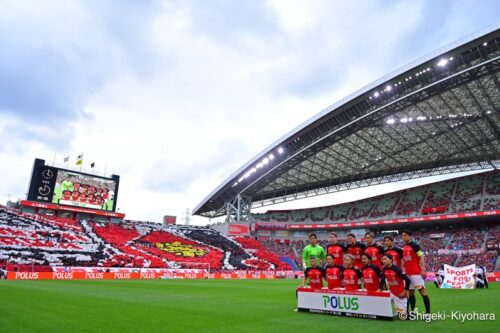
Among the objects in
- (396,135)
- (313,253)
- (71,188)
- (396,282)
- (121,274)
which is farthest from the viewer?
(71,188)

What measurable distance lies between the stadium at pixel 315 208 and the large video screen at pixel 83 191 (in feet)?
0.44

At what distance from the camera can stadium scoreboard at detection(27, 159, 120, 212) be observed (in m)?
45.3

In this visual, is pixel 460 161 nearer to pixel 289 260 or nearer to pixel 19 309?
pixel 289 260

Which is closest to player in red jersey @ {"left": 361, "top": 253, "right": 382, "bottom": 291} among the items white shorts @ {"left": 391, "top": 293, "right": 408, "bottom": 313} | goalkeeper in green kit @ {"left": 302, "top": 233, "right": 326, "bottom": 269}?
white shorts @ {"left": 391, "top": 293, "right": 408, "bottom": 313}

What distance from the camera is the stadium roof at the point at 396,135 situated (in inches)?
1283

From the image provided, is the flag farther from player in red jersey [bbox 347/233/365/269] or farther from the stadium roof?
player in red jersey [bbox 347/233/365/269]

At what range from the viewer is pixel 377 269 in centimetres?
Result: 865

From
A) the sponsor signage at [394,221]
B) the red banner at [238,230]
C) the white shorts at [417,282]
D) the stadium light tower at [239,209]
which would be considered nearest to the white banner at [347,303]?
the white shorts at [417,282]

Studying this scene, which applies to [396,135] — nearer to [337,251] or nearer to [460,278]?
[460,278]

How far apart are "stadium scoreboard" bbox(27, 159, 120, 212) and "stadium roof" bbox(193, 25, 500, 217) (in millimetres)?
17707

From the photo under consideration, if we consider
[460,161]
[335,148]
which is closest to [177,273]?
[335,148]

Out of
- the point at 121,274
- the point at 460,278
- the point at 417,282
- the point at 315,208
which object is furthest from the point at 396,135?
the point at 417,282

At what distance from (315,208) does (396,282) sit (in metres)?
65.6

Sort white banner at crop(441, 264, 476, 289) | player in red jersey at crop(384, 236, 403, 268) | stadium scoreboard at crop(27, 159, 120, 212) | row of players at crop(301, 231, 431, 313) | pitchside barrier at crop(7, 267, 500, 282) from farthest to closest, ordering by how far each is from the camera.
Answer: stadium scoreboard at crop(27, 159, 120, 212) → pitchside barrier at crop(7, 267, 500, 282) → white banner at crop(441, 264, 476, 289) → player in red jersey at crop(384, 236, 403, 268) → row of players at crop(301, 231, 431, 313)
